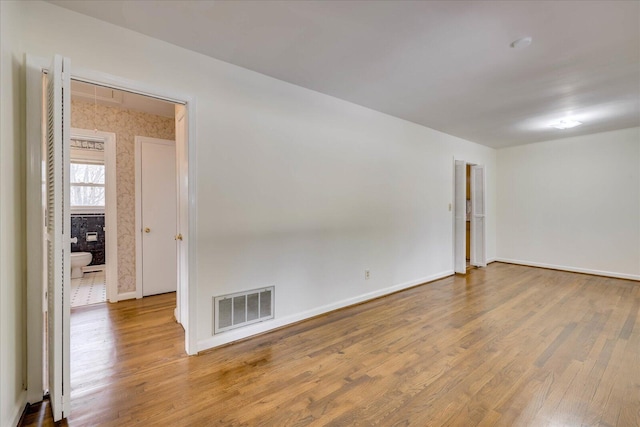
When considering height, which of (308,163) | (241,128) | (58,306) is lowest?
(58,306)

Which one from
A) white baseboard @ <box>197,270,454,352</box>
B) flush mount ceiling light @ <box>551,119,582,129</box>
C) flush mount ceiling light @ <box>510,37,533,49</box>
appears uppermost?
flush mount ceiling light @ <box>551,119,582,129</box>

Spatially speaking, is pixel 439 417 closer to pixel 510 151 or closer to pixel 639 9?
pixel 639 9

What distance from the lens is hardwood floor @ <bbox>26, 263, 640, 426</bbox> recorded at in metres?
1.74

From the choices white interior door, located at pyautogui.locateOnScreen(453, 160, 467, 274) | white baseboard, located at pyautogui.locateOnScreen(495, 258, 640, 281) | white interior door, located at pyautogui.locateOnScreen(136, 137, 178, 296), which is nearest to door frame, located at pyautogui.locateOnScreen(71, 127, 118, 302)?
white interior door, located at pyautogui.locateOnScreen(136, 137, 178, 296)

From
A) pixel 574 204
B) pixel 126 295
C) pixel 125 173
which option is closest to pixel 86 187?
pixel 125 173

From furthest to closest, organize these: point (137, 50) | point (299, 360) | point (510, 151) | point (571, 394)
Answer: point (510, 151) → point (299, 360) → point (137, 50) → point (571, 394)

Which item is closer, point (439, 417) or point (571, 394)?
point (439, 417)

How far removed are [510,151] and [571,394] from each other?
18.4 ft

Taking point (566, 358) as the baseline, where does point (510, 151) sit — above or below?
Result: above

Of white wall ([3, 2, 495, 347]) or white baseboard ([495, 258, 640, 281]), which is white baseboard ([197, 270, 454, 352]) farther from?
white baseboard ([495, 258, 640, 281])

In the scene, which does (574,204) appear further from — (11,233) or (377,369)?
(11,233)

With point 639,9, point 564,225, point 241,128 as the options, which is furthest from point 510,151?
point 241,128

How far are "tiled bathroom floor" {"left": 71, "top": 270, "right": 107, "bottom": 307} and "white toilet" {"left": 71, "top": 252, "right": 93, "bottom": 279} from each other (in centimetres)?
13

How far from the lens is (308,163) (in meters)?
3.15
